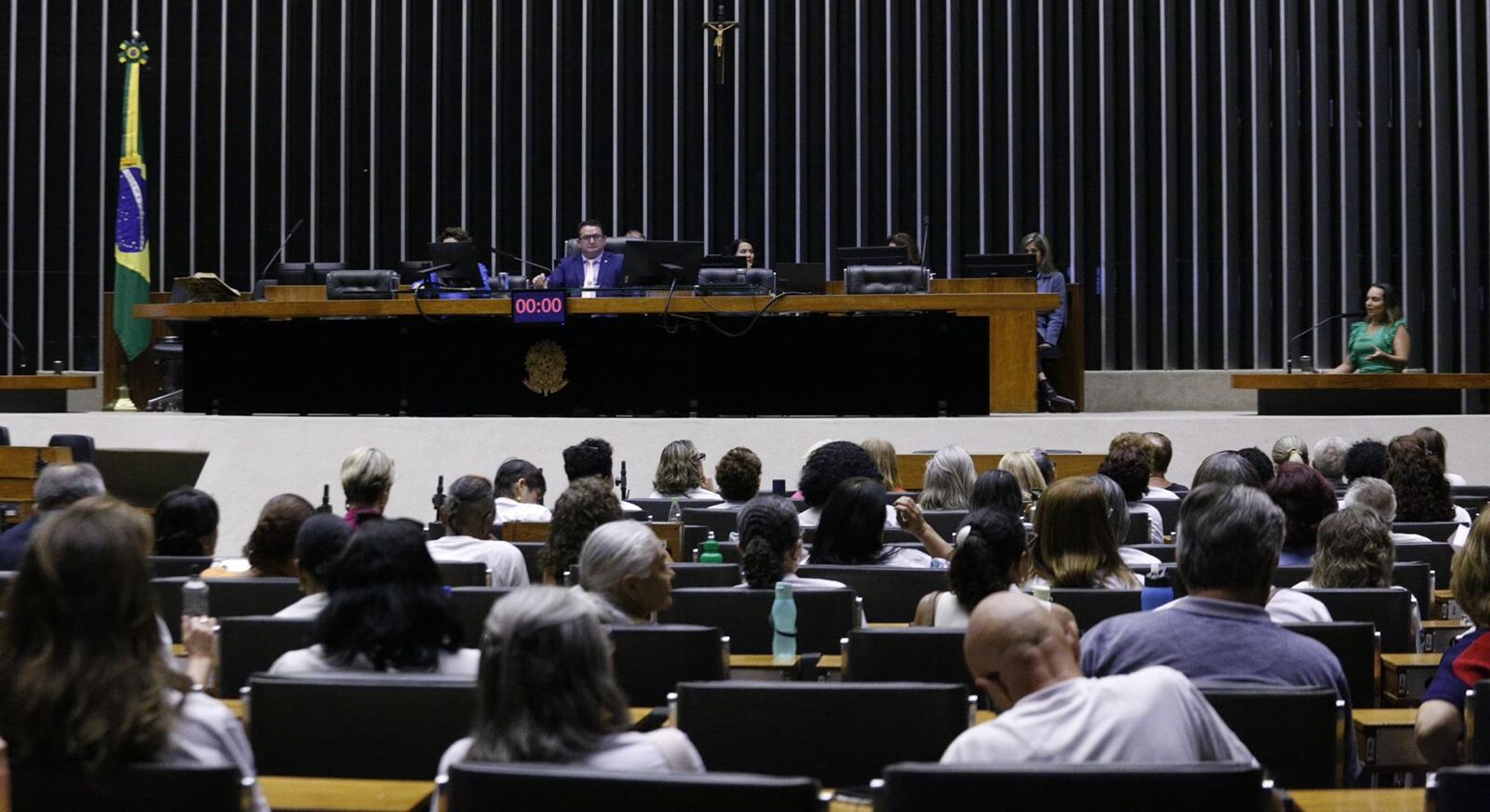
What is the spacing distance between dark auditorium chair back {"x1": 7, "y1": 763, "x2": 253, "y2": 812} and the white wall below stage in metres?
7.55

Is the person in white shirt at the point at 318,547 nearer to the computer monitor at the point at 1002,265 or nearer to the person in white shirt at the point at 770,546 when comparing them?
the person in white shirt at the point at 770,546

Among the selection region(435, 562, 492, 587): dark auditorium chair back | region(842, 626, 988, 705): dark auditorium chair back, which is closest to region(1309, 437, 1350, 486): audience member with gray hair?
region(435, 562, 492, 587): dark auditorium chair back

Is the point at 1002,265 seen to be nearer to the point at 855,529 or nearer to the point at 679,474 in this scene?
the point at 679,474

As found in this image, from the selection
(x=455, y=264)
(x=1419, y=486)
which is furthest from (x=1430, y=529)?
(x=455, y=264)

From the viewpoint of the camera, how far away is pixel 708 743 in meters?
2.71

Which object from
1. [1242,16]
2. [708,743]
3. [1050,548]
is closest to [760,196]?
[1242,16]

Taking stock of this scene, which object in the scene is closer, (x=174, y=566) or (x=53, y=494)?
(x=174, y=566)

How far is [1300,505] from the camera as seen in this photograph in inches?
185

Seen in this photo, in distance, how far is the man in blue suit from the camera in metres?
10.2

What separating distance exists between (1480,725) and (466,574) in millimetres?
2842

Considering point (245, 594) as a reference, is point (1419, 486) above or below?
above

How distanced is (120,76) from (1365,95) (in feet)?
35.4

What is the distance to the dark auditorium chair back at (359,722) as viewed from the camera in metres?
2.74

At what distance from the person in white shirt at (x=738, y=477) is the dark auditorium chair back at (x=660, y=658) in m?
3.10
